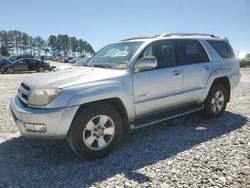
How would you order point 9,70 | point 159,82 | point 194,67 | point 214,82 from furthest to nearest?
point 9,70 < point 214,82 < point 194,67 < point 159,82

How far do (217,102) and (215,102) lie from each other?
71 mm

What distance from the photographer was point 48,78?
4371mm

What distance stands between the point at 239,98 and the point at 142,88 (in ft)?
18.1

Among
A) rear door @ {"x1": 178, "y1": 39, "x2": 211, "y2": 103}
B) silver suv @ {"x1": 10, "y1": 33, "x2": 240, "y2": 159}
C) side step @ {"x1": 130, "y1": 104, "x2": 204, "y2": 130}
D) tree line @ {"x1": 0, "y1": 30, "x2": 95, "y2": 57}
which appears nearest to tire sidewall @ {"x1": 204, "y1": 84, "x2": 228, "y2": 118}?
silver suv @ {"x1": 10, "y1": 33, "x2": 240, "y2": 159}

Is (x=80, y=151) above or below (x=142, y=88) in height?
below

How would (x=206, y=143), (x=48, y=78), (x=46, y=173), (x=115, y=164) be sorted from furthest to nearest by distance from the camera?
(x=206, y=143) → (x=48, y=78) → (x=115, y=164) → (x=46, y=173)

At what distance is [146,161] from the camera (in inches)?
165

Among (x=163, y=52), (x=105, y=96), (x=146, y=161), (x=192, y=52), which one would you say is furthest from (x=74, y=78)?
(x=192, y=52)

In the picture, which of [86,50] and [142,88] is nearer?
[142,88]

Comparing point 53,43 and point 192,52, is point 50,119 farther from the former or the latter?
point 53,43

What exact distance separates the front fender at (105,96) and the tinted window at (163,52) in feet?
2.98

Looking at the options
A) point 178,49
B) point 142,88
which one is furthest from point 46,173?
point 178,49

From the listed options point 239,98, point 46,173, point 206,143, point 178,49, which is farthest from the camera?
point 239,98

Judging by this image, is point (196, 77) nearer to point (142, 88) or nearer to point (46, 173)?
point (142, 88)
